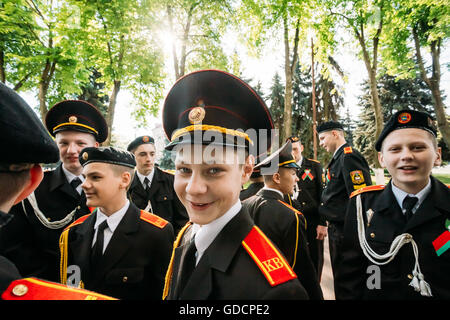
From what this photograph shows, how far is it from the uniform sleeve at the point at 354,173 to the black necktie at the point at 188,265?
342 cm

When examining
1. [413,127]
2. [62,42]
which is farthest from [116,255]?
[62,42]

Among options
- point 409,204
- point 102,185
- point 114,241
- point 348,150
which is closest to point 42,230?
point 102,185

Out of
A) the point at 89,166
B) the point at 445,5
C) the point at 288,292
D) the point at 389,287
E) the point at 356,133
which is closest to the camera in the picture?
the point at 288,292

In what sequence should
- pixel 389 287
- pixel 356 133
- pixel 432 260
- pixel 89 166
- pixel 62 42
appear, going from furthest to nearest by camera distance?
pixel 356 133
pixel 62 42
pixel 89 166
pixel 389 287
pixel 432 260


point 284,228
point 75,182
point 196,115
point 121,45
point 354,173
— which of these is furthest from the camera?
point 121,45

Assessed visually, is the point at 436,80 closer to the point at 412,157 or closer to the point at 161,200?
the point at 412,157

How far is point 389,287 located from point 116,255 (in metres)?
2.42

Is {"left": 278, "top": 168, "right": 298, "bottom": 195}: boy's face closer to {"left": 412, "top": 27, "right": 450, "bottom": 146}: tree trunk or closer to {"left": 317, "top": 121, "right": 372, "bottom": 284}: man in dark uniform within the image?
{"left": 317, "top": 121, "right": 372, "bottom": 284}: man in dark uniform

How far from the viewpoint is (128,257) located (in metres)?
2.12

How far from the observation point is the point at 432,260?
1.84 metres

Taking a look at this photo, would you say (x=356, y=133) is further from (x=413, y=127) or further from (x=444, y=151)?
(x=413, y=127)

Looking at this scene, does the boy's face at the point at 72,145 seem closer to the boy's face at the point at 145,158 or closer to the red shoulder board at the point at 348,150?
the boy's face at the point at 145,158

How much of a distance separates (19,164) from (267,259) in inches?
46.0

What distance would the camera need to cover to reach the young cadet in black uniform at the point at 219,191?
45.6 inches
